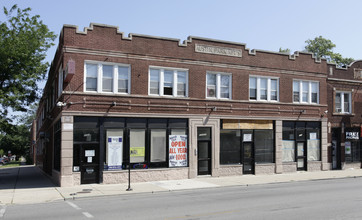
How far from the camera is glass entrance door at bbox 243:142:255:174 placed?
892 inches

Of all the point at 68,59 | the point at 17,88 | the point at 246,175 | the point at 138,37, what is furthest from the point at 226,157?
the point at 17,88

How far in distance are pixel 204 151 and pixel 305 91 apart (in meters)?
9.01

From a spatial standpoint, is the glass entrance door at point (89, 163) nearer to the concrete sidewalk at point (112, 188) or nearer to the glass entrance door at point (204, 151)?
the concrete sidewalk at point (112, 188)

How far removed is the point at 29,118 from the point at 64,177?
97995 millimetres

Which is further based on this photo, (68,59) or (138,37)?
(138,37)

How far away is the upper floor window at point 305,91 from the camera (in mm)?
24773

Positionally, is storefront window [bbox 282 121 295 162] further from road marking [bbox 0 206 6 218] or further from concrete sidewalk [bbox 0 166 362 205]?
road marking [bbox 0 206 6 218]

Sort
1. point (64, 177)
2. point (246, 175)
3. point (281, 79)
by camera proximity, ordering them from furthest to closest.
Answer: point (281, 79) < point (246, 175) < point (64, 177)

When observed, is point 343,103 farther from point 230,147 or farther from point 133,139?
point 133,139

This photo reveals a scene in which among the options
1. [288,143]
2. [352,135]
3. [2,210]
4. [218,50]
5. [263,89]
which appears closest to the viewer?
[2,210]

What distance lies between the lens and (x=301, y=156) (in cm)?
2473

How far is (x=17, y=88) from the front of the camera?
23.6 m

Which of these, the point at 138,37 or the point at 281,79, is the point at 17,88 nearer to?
the point at 138,37

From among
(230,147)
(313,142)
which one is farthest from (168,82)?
(313,142)
